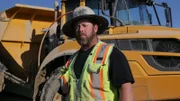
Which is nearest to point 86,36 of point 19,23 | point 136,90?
point 136,90

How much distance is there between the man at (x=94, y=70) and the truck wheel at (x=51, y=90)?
12.2 ft

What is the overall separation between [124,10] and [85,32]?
4295mm

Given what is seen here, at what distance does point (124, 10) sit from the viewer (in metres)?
6.93

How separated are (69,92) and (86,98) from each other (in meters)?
0.23

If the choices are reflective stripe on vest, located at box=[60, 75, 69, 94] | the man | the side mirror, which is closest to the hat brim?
the man

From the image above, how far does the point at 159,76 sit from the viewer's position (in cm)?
575

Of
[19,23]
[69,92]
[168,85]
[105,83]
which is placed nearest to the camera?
[105,83]

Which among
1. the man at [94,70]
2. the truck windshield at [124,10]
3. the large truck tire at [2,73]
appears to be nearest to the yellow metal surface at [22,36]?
the large truck tire at [2,73]

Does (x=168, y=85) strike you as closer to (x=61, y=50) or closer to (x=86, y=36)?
(x=61, y=50)

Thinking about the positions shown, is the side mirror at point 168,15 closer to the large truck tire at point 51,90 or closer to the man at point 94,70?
the large truck tire at point 51,90

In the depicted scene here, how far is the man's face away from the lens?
2.73m

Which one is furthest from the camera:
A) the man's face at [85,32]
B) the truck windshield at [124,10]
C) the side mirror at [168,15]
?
the side mirror at [168,15]

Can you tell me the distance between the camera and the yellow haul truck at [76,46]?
577 centimetres

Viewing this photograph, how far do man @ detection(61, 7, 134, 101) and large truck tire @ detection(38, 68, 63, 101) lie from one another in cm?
370
